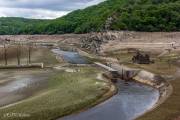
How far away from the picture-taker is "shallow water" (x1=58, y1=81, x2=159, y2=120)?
45.8m

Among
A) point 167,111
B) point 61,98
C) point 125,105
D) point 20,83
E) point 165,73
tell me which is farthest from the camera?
point 165,73

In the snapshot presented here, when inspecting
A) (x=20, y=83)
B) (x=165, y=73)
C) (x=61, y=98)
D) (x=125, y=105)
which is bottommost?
(x=125, y=105)

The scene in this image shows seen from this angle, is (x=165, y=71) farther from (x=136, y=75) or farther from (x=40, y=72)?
(x=40, y=72)

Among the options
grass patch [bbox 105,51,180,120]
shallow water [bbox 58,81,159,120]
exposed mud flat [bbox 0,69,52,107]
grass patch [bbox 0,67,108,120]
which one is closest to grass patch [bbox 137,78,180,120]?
grass patch [bbox 105,51,180,120]

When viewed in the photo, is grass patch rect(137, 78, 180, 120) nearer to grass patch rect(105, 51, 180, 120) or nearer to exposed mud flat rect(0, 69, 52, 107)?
grass patch rect(105, 51, 180, 120)

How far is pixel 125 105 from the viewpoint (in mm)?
51719

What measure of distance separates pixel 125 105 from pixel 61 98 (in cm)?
740

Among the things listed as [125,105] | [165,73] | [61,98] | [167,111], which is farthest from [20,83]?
[167,111]

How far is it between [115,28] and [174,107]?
306 feet

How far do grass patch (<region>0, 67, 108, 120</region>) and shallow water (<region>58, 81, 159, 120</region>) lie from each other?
1.47 meters

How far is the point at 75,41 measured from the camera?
16825 centimetres

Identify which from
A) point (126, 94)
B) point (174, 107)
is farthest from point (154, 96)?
point (174, 107)

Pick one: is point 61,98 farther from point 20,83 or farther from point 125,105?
point 20,83

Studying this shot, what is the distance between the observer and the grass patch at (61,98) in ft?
146
